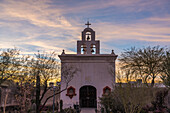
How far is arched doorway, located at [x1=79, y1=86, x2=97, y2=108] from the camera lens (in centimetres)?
2184

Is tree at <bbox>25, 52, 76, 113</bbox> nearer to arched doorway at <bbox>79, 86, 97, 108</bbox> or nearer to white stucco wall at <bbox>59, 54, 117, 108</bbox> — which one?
white stucco wall at <bbox>59, 54, 117, 108</bbox>

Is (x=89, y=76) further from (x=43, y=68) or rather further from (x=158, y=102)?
(x=158, y=102)

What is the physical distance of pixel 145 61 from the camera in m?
23.4

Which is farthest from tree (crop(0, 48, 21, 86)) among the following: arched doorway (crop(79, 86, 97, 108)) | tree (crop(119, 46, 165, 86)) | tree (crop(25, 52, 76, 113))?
tree (crop(119, 46, 165, 86))

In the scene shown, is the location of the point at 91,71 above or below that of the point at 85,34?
below

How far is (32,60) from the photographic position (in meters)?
20.5

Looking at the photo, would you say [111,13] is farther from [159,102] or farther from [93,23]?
[93,23]

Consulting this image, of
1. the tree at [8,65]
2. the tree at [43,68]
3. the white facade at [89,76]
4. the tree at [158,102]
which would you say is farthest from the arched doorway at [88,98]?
the tree at [8,65]

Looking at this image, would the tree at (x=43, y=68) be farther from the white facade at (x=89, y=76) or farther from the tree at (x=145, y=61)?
the tree at (x=145, y=61)

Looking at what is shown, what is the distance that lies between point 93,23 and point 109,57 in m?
4.92

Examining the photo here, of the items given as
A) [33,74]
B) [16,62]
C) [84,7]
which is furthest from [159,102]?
[16,62]

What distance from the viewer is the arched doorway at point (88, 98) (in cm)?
2184

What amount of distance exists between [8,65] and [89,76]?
9.40 meters

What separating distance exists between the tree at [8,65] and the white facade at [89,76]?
535 cm
